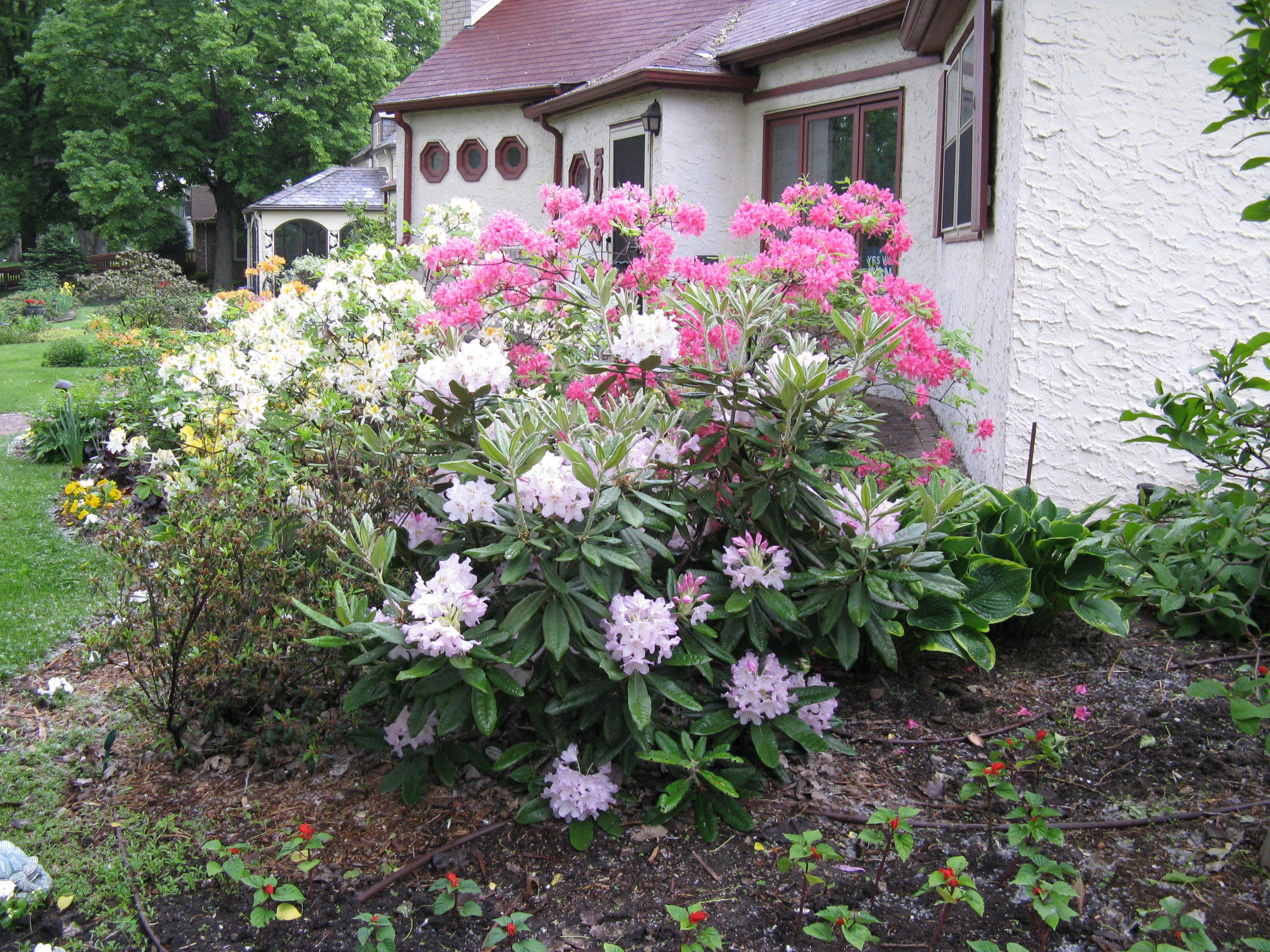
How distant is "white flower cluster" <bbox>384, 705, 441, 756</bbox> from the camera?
285 centimetres

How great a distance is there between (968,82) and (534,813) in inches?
215

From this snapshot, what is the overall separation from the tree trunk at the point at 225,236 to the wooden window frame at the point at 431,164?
19755 mm

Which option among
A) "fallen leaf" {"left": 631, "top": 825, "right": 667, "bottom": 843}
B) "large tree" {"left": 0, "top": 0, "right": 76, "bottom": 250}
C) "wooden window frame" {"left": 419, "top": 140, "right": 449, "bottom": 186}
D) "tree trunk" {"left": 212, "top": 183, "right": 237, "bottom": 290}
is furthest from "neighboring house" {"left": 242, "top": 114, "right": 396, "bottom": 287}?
"fallen leaf" {"left": 631, "top": 825, "right": 667, "bottom": 843}

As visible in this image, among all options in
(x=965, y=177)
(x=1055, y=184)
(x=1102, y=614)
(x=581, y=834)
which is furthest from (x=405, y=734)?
(x=965, y=177)

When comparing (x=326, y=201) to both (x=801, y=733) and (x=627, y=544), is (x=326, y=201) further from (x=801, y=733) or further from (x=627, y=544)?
(x=801, y=733)

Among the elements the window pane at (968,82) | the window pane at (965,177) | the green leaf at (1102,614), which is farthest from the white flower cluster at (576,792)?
the window pane at (968,82)

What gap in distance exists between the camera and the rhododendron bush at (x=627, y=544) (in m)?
2.62

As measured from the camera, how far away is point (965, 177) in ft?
21.0

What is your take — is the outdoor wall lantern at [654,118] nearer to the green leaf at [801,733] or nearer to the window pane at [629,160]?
the window pane at [629,160]

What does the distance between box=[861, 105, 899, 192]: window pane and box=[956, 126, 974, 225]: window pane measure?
86.7 inches

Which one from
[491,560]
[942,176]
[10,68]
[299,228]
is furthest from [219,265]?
[491,560]

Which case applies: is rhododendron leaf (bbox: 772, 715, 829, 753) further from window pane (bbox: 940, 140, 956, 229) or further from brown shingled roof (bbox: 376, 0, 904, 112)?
brown shingled roof (bbox: 376, 0, 904, 112)

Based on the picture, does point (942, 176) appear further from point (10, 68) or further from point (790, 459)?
point (10, 68)

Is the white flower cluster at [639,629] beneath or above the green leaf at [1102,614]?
above
